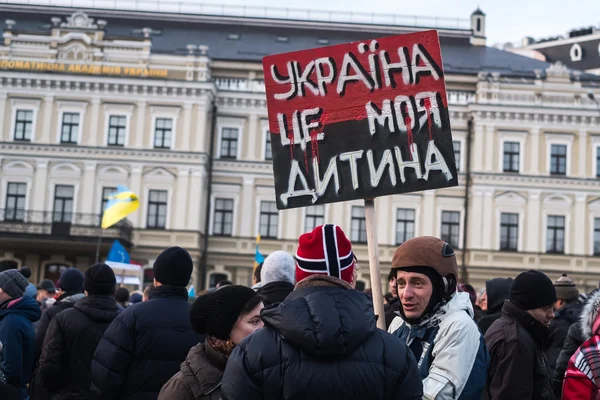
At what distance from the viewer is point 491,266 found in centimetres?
3456

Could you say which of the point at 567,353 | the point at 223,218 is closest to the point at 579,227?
the point at 223,218

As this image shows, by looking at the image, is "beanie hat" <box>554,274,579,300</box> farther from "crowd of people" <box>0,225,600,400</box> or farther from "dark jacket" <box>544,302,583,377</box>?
"crowd of people" <box>0,225,600,400</box>

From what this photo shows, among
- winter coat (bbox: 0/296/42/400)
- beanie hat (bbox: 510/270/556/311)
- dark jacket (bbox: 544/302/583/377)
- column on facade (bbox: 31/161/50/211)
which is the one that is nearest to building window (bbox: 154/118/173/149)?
column on facade (bbox: 31/161/50/211)

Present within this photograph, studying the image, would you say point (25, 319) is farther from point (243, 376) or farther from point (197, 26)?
point (197, 26)

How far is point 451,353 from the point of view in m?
3.89

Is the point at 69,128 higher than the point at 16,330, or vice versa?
the point at 69,128

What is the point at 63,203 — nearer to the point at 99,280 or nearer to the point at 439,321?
the point at 99,280

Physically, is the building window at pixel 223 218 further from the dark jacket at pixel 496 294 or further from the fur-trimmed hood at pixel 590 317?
the fur-trimmed hood at pixel 590 317

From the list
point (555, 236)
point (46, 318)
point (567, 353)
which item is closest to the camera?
point (567, 353)

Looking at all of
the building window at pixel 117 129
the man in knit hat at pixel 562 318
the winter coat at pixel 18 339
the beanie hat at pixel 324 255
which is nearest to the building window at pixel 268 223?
the building window at pixel 117 129

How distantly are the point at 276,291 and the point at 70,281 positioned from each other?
2.47 m

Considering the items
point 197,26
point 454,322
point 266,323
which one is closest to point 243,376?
point 266,323

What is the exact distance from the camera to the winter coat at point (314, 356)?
118 inches

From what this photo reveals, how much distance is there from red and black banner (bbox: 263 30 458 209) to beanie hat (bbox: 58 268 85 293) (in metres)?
3.08
